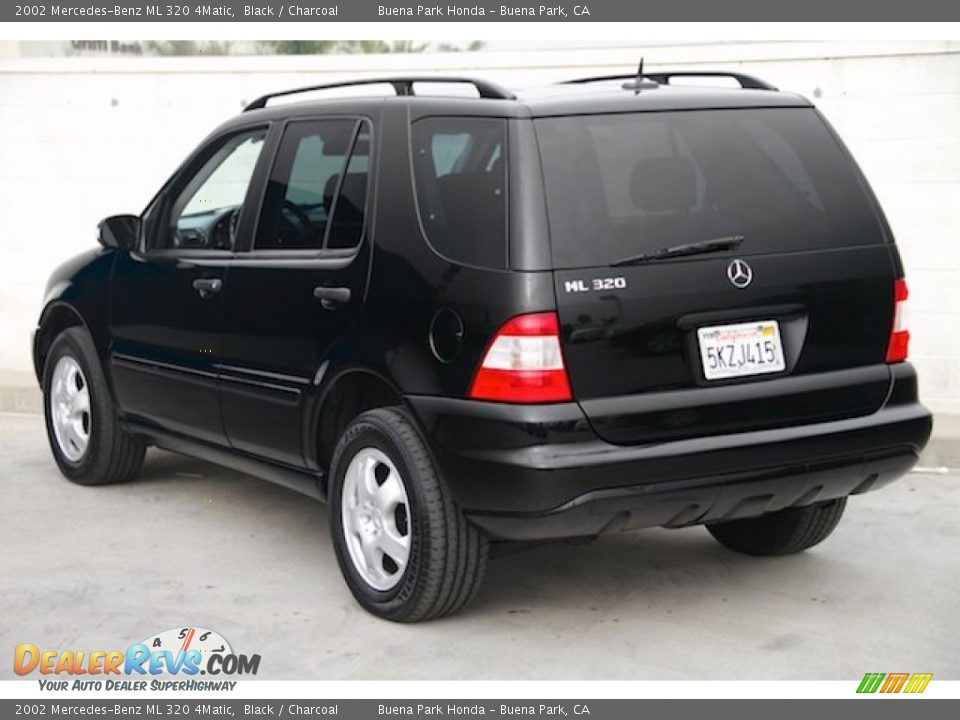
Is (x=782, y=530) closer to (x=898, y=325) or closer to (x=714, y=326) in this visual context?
(x=898, y=325)

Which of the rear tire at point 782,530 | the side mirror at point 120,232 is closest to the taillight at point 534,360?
the rear tire at point 782,530

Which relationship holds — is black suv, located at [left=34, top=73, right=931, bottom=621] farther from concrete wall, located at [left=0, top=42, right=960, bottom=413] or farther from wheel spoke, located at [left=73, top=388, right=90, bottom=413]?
concrete wall, located at [left=0, top=42, right=960, bottom=413]

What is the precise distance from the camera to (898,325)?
5.47 meters

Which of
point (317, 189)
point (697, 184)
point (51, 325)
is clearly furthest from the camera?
point (51, 325)

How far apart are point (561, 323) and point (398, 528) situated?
3.47ft

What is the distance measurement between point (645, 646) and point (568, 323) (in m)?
1.15

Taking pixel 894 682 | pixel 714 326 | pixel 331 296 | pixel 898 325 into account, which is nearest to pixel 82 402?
pixel 331 296

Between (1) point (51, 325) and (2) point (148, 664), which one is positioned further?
(1) point (51, 325)

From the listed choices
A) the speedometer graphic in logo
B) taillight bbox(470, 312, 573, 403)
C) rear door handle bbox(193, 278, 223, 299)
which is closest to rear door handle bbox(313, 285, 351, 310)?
rear door handle bbox(193, 278, 223, 299)

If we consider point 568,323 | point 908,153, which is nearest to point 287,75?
point 908,153

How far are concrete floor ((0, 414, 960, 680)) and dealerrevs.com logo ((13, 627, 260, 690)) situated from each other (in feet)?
0.25

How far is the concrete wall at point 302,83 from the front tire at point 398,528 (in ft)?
15.9
